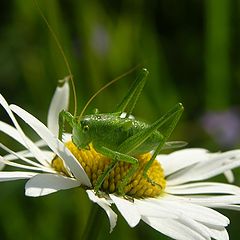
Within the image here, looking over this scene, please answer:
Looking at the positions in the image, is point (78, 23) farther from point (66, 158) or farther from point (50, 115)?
point (66, 158)

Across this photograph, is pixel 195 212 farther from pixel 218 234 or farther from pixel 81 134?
pixel 81 134

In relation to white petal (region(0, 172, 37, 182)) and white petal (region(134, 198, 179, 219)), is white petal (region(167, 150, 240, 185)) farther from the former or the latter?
white petal (region(0, 172, 37, 182))

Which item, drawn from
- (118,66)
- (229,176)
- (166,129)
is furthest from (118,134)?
(118,66)

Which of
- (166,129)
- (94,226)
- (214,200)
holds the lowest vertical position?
(94,226)

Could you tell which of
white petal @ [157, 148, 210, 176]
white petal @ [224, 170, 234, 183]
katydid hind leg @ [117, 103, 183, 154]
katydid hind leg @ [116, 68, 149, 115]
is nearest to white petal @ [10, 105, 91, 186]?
katydid hind leg @ [117, 103, 183, 154]

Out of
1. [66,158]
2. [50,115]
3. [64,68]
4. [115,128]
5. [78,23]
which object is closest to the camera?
[66,158]

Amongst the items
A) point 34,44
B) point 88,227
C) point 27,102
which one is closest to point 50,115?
point 88,227

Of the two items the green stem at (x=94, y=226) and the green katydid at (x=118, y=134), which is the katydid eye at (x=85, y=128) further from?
the green stem at (x=94, y=226)
